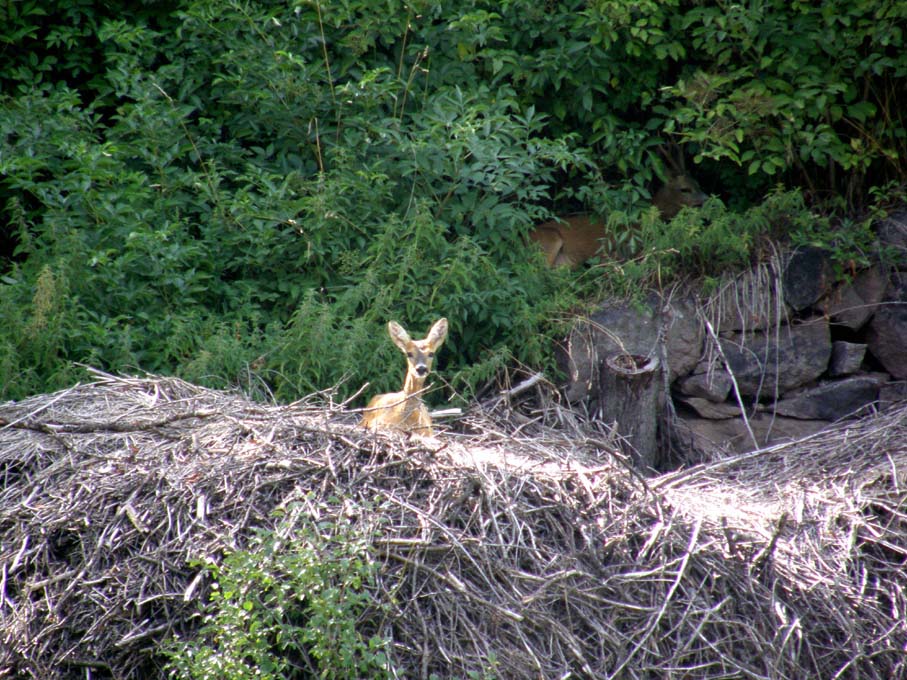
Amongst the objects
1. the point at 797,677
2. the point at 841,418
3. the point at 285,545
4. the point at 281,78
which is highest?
the point at 281,78

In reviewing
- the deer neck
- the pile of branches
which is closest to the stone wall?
the deer neck

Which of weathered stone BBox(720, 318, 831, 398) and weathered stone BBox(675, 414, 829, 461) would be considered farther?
weathered stone BBox(720, 318, 831, 398)

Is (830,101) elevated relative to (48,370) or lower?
elevated

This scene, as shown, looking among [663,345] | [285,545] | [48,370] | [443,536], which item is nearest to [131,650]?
[285,545]

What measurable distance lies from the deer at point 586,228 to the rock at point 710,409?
4.68 ft

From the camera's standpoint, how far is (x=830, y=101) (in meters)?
8.46

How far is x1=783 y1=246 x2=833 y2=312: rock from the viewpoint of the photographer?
8188mm

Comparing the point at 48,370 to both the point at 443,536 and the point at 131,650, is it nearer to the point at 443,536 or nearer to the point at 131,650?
the point at 131,650

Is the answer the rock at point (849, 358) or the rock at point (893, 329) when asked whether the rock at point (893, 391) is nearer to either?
the rock at point (893, 329)

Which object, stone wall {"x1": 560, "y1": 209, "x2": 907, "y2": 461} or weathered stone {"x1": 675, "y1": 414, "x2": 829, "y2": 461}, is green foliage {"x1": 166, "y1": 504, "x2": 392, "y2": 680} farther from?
weathered stone {"x1": 675, "y1": 414, "x2": 829, "y2": 461}

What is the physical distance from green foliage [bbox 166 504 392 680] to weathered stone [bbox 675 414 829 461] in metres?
3.80

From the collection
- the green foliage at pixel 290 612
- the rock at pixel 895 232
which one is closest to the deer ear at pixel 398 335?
the green foliage at pixel 290 612

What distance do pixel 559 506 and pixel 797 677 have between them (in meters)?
1.34

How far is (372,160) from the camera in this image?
8055 millimetres
